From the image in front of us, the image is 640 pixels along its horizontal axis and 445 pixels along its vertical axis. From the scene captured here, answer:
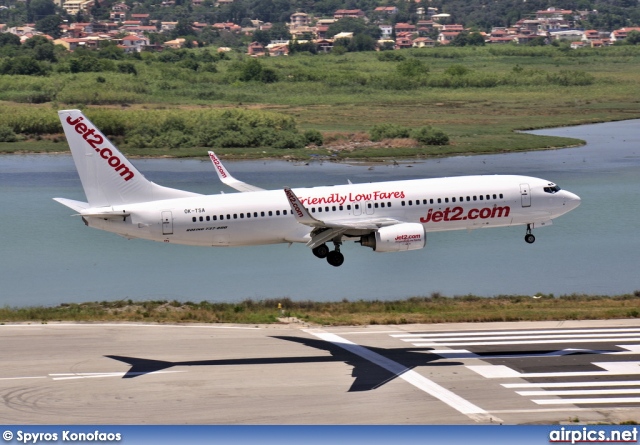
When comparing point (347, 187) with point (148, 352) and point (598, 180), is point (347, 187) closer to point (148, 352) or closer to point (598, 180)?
point (148, 352)

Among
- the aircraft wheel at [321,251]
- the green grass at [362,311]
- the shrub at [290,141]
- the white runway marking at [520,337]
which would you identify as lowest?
the shrub at [290,141]

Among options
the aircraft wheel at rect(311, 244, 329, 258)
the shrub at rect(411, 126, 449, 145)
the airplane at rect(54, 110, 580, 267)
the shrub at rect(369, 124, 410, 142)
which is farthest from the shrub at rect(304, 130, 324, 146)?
the aircraft wheel at rect(311, 244, 329, 258)

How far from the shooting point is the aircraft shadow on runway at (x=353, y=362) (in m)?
49.4

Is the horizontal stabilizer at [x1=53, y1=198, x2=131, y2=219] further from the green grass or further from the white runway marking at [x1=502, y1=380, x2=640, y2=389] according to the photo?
the white runway marking at [x1=502, y1=380, x2=640, y2=389]

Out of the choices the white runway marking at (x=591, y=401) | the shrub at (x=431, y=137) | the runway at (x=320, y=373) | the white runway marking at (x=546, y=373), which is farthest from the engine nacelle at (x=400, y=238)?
the shrub at (x=431, y=137)

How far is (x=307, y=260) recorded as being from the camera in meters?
95.7

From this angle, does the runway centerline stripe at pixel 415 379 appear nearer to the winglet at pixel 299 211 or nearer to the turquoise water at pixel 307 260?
the winglet at pixel 299 211

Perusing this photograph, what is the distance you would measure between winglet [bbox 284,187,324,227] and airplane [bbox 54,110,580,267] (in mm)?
907

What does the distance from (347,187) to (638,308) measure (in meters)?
19.0

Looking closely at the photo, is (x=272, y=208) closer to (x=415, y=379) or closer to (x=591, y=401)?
(x=415, y=379)

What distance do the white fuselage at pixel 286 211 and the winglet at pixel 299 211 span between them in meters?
2.49

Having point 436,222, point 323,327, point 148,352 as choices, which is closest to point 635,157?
point 436,222

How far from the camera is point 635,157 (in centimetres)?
14750

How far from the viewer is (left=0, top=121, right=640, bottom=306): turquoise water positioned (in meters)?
83.8
